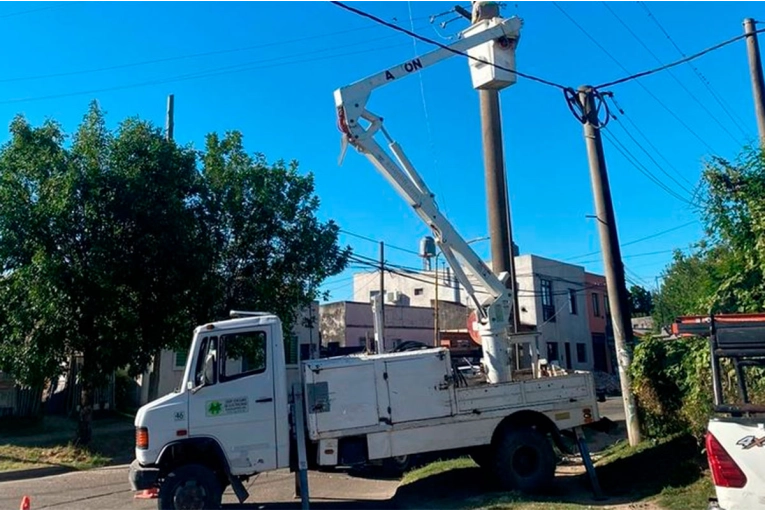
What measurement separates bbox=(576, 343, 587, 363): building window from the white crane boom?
33157 mm

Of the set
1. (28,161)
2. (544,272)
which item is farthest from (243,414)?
(544,272)

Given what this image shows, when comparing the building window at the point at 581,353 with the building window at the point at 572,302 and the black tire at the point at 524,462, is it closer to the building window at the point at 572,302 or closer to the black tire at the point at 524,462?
the building window at the point at 572,302

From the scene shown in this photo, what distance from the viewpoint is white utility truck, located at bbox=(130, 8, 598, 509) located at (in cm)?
913

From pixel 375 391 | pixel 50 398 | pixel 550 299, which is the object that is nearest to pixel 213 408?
pixel 375 391

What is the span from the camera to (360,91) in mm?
11414

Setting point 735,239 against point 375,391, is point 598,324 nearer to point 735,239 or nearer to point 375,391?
point 735,239

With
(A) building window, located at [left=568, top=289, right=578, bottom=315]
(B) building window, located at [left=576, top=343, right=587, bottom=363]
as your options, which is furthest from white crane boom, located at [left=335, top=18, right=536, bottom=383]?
(B) building window, located at [left=576, top=343, right=587, bottom=363]

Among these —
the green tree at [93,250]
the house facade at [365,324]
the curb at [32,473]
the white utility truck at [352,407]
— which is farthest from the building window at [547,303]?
the curb at [32,473]

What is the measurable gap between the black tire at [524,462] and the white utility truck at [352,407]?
2 centimetres

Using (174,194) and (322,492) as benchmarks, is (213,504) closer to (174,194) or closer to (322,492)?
(322,492)

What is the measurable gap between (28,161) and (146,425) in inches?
369

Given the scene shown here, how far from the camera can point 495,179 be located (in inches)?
612

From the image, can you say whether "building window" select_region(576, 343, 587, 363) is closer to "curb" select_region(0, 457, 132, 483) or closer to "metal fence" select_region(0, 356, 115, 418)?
"metal fence" select_region(0, 356, 115, 418)

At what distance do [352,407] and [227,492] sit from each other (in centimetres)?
347
